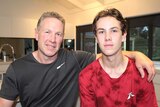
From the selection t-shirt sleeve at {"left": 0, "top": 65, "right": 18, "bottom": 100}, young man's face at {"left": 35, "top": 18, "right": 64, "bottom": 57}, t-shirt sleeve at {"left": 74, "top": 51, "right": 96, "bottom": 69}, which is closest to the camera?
t-shirt sleeve at {"left": 0, "top": 65, "right": 18, "bottom": 100}

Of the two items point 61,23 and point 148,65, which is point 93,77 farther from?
point 61,23

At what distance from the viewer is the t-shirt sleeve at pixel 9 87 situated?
1.28 metres

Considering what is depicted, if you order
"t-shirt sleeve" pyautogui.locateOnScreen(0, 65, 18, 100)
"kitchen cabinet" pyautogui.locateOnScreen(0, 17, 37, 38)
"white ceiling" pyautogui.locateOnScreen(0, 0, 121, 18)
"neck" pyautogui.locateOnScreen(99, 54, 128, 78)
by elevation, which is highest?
"white ceiling" pyautogui.locateOnScreen(0, 0, 121, 18)

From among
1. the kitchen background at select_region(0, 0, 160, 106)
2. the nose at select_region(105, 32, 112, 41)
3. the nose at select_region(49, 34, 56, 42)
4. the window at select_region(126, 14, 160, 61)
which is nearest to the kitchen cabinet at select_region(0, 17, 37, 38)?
the kitchen background at select_region(0, 0, 160, 106)

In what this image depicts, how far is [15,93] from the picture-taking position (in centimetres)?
131

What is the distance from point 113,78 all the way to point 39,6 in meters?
4.14

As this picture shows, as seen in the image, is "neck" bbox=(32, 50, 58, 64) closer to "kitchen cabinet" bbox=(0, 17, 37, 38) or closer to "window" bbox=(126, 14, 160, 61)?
"window" bbox=(126, 14, 160, 61)

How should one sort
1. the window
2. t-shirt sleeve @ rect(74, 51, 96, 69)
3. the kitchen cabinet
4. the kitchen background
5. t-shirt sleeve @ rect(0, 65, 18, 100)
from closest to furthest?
t-shirt sleeve @ rect(0, 65, 18, 100)
t-shirt sleeve @ rect(74, 51, 96, 69)
the window
the kitchen background
the kitchen cabinet

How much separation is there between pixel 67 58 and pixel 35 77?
0.29 m

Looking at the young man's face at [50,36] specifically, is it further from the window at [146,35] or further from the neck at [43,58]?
the window at [146,35]

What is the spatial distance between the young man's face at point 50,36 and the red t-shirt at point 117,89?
309 mm

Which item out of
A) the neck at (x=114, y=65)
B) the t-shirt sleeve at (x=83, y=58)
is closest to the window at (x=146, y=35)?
the t-shirt sleeve at (x=83, y=58)

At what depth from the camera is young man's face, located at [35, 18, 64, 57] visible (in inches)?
54.7

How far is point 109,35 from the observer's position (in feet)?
3.80
